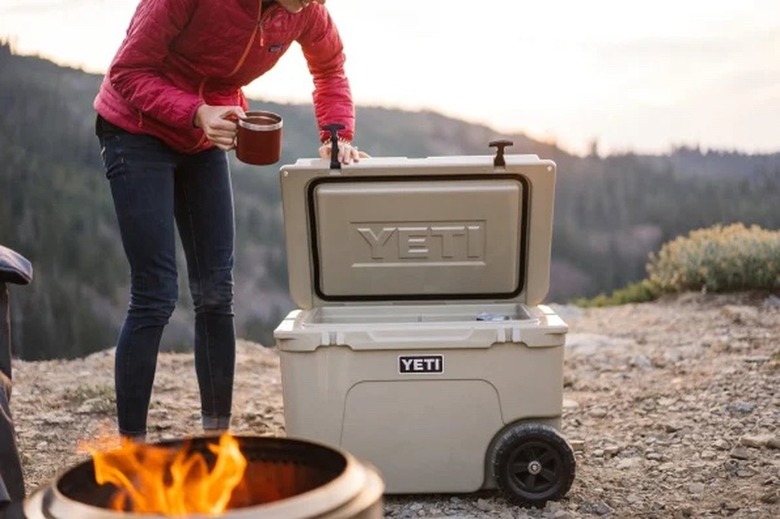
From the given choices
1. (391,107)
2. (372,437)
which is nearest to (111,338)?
(372,437)

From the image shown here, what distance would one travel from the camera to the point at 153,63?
277cm

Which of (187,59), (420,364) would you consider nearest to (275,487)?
(420,364)

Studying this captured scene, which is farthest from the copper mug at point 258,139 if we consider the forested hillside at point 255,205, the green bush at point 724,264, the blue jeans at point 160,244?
the green bush at point 724,264

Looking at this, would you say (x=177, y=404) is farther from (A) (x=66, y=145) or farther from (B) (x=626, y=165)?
(B) (x=626, y=165)

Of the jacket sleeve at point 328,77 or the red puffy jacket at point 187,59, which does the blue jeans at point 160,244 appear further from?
the jacket sleeve at point 328,77

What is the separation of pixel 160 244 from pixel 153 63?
0.46m

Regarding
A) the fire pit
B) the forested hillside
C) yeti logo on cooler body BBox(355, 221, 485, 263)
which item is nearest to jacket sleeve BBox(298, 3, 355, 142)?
yeti logo on cooler body BBox(355, 221, 485, 263)

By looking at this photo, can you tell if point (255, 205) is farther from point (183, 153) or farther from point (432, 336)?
point (432, 336)

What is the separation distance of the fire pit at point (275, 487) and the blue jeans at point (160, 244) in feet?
3.30

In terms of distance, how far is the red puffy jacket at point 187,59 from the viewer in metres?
2.72

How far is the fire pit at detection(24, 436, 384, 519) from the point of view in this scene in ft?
5.19

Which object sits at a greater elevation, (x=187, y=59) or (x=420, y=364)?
(x=187, y=59)

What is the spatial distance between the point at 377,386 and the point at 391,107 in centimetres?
770

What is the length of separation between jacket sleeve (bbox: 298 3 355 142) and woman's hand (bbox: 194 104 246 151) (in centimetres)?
47
